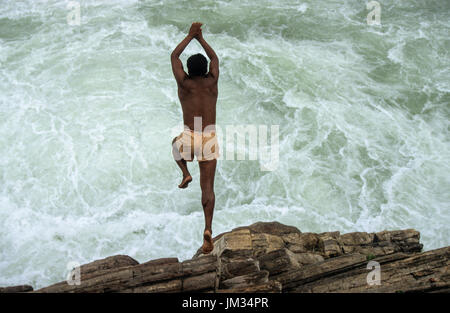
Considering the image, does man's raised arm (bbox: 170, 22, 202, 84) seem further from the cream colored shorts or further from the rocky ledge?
the rocky ledge

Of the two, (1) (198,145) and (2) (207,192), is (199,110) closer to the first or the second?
(1) (198,145)

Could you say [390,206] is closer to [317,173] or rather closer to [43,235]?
[317,173]

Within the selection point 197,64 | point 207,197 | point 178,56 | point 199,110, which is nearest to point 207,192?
point 207,197

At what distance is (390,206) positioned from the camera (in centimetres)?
846

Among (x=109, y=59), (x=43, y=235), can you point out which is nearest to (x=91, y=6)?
(x=109, y=59)

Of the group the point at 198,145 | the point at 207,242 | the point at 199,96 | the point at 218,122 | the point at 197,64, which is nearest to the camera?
the point at 197,64

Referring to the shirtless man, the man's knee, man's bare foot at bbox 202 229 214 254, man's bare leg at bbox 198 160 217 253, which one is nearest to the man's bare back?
the shirtless man

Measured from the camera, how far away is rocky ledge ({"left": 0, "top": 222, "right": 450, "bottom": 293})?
4445 millimetres

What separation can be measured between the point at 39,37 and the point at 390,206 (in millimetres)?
10887

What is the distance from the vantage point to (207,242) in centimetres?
499

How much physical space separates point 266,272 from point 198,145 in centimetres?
158

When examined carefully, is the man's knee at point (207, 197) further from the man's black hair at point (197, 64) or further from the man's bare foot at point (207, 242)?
the man's black hair at point (197, 64)

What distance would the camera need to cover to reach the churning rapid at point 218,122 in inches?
314

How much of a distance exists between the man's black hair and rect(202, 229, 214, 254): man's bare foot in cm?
177
